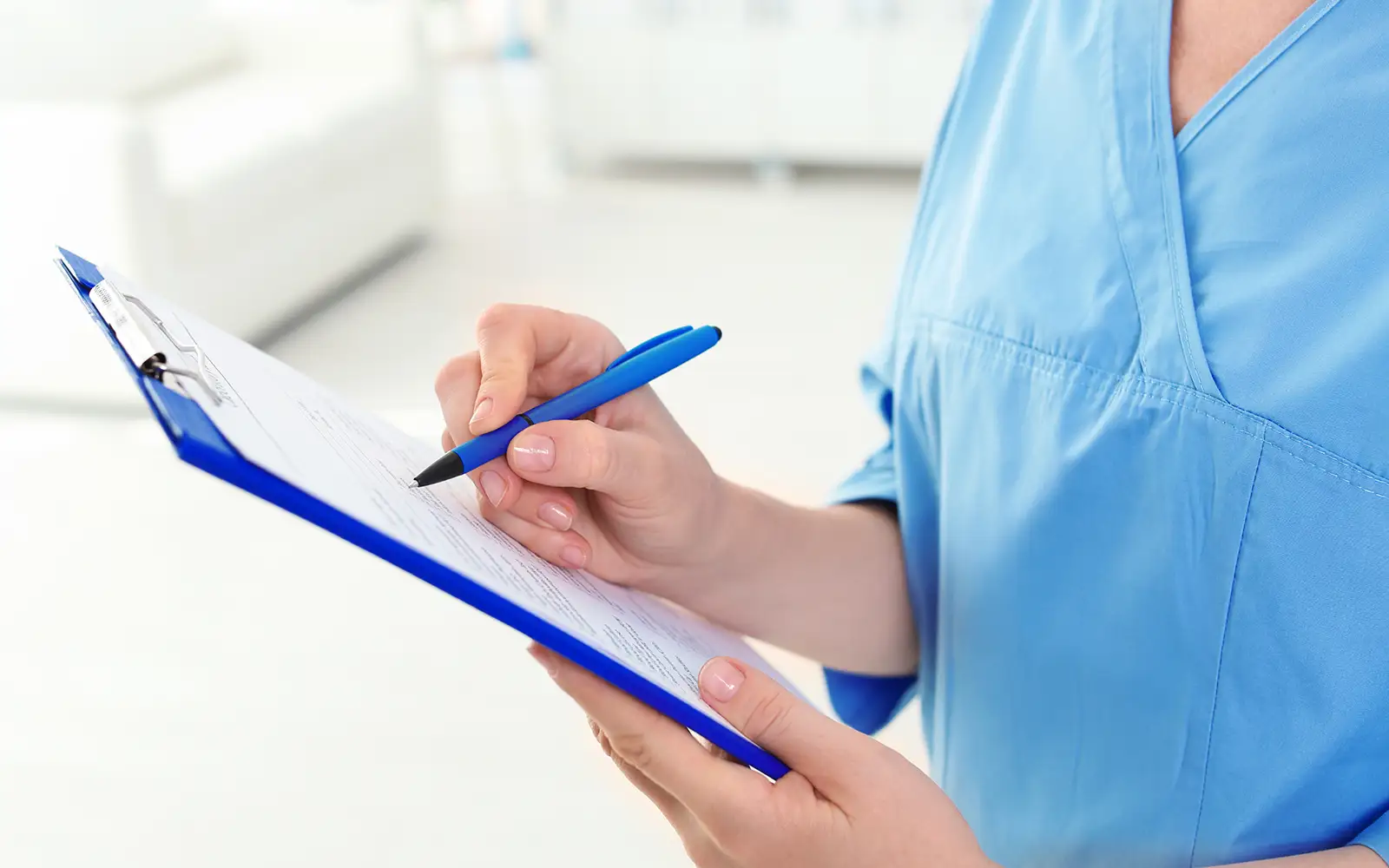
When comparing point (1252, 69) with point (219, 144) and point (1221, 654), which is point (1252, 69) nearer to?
point (1221, 654)

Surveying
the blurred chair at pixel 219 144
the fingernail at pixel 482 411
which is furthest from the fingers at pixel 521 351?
the blurred chair at pixel 219 144

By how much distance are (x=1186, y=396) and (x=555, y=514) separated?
0.30 metres

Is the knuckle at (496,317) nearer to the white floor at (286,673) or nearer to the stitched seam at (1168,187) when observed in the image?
the stitched seam at (1168,187)

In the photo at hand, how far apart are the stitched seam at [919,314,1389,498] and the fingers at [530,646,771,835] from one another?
0.79 ft

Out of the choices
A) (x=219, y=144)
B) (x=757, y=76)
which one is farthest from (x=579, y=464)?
(x=757, y=76)

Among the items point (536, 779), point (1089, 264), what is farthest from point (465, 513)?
point (536, 779)

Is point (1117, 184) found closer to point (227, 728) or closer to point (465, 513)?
point (465, 513)

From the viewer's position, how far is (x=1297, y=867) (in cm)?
57

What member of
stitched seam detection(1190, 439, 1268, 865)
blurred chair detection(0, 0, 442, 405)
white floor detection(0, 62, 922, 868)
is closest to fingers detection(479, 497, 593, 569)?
stitched seam detection(1190, 439, 1268, 865)

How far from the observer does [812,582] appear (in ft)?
2.65

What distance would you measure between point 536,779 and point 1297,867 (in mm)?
1224

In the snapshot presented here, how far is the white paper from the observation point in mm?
472

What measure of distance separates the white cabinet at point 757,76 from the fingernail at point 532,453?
144 inches

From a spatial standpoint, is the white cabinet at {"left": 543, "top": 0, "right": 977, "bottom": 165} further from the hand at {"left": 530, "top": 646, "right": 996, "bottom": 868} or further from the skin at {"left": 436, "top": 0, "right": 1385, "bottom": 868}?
the hand at {"left": 530, "top": 646, "right": 996, "bottom": 868}
